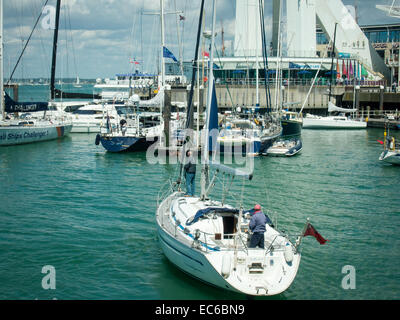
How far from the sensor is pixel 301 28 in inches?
3091

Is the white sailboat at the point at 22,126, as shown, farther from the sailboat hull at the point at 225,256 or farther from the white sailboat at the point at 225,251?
the sailboat hull at the point at 225,256

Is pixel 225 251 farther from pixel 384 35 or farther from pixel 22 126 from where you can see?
pixel 384 35

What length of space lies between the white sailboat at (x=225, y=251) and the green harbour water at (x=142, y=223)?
34.6 inches

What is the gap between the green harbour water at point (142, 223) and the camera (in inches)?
531

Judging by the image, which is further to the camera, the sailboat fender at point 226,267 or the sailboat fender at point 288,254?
the sailboat fender at point 288,254

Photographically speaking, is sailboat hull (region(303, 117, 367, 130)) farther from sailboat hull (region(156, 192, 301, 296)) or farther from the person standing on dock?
sailboat hull (region(156, 192, 301, 296))

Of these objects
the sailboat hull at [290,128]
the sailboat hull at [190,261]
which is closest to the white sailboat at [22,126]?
the sailboat hull at [290,128]

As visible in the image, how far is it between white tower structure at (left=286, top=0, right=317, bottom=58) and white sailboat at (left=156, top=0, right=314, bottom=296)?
6709cm

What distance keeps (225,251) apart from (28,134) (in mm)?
34788

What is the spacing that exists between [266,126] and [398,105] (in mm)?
34583

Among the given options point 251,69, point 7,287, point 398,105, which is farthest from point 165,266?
point 251,69

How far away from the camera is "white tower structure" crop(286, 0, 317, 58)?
78.1 m

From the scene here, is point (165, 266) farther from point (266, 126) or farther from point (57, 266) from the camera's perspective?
point (266, 126)

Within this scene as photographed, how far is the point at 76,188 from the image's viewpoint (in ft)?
85.8
